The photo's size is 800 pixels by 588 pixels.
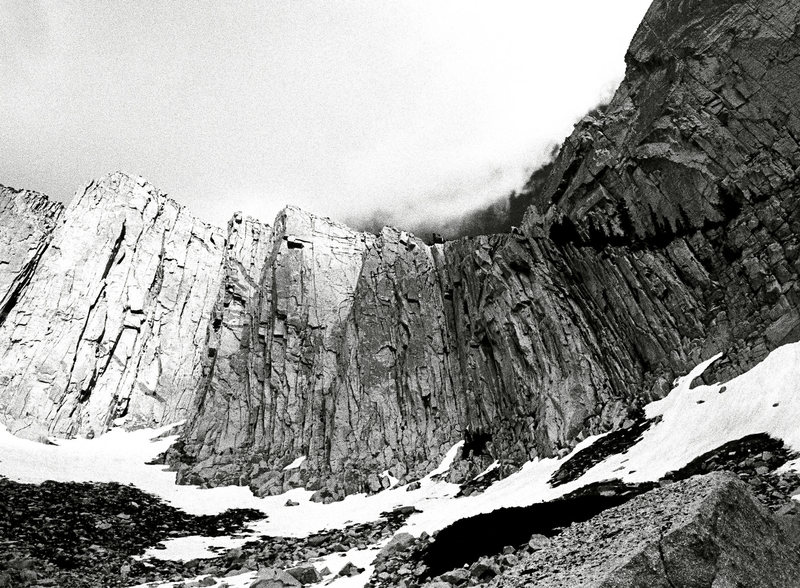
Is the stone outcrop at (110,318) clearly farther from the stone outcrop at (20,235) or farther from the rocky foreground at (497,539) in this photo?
the rocky foreground at (497,539)

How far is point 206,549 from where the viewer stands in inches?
1468

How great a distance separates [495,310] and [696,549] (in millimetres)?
52260

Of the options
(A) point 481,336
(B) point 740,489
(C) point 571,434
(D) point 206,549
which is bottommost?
(B) point 740,489

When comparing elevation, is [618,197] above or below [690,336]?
above

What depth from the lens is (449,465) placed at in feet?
186

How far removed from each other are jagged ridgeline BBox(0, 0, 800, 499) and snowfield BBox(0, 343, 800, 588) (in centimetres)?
266

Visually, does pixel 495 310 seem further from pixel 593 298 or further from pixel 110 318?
pixel 110 318

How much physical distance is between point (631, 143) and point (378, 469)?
46.9 m

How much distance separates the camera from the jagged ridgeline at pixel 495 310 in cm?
4281

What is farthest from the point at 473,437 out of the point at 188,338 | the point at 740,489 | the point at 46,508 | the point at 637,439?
the point at 188,338

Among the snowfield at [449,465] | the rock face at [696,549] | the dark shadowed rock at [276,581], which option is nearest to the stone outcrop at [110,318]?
the snowfield at [449,465]

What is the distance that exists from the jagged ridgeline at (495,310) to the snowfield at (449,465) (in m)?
2.66

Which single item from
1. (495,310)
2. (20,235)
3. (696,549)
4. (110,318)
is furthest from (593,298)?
(20,235)

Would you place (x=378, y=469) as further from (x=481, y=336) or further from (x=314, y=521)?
(x=481, y=336)
